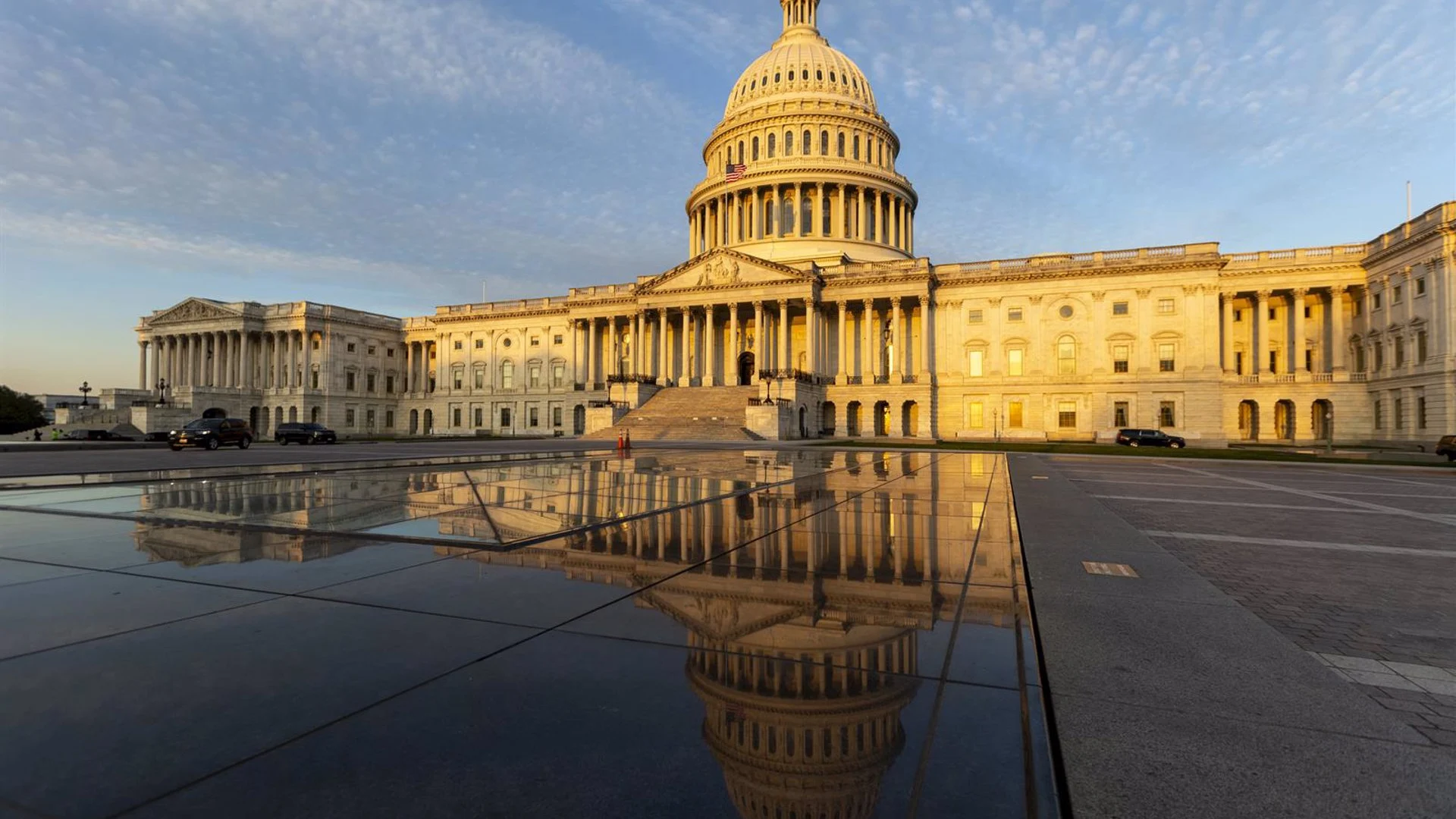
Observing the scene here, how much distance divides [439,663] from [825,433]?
219ft

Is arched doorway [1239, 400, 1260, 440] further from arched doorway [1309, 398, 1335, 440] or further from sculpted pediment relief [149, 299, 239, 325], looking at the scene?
sculpted pediment relief [149, 299, 239, 325]

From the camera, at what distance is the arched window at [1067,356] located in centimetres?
6375

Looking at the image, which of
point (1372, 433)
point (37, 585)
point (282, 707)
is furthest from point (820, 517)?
point (1372, 433)

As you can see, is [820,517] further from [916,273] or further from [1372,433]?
[1372,433]

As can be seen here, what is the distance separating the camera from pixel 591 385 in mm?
82188

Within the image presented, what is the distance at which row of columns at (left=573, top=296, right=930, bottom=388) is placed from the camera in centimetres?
6831

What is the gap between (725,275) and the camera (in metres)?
70.1

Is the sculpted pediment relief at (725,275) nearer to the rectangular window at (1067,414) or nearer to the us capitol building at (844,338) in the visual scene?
the us capitol building at (844,338)

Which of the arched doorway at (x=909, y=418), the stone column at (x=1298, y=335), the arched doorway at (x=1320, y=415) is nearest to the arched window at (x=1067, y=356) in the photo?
the arched doorway at (x=909, y=418)

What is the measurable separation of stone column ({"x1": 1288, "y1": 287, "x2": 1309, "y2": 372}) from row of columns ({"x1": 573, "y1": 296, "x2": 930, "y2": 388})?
32.8 m

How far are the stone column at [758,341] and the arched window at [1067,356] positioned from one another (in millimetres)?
28609

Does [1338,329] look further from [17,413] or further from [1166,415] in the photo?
[17,413]

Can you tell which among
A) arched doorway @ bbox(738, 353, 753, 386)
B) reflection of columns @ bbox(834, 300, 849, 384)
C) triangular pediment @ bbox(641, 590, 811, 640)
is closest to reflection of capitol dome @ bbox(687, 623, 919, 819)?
triangular pediment @ bbox(641, 590, 811, 640)

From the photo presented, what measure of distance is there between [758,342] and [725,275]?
7.79 meters
